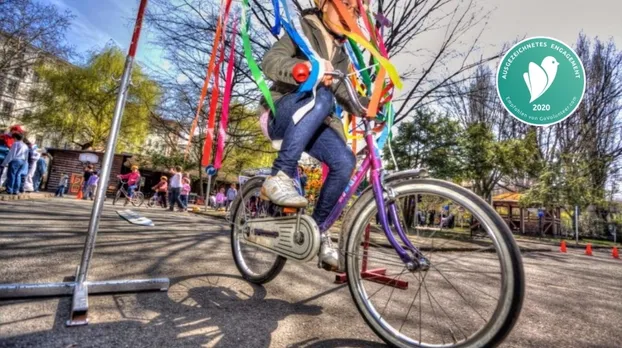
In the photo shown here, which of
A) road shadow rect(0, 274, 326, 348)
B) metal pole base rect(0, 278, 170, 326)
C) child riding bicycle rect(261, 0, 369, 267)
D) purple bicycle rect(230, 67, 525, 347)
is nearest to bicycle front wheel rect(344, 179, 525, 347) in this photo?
purple bicycle rect(230, 67, 525, 347)

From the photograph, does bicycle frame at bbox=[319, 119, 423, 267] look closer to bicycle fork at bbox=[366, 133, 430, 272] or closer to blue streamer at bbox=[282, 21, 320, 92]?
Result: bicycle fork at bbox=[366, 133, 430, 272]

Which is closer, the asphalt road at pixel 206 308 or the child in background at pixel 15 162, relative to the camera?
the asphalt road at pixel 206 308

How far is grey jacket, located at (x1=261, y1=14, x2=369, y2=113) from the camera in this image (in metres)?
1.87

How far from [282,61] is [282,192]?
0.78 meters

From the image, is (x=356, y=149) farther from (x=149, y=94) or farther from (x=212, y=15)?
(x=149, y=94)

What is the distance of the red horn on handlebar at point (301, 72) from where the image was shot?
68.1 inches

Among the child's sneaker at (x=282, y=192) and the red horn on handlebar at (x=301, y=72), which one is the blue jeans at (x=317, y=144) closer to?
the child's sneaker at (x=282, y=192)

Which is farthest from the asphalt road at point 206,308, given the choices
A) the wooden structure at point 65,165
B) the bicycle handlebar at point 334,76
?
the wooden structure at point 65,165

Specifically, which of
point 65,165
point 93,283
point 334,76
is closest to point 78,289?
point 93,283

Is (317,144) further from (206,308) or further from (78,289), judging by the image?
(78,289)

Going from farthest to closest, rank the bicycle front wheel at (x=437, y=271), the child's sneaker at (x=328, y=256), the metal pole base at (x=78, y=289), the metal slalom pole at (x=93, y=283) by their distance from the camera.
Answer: the child's sneaker at (x=328, y=256)
the metal slalom pole at (x=93, y=283)
the metal pole base at (x=78, y=289)
the bicycle front wheel at (x=437, y=271)

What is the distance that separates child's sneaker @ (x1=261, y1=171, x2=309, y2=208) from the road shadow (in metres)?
0.59

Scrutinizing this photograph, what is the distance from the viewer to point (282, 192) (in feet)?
5.95

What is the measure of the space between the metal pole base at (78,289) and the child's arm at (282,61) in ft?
4.50
